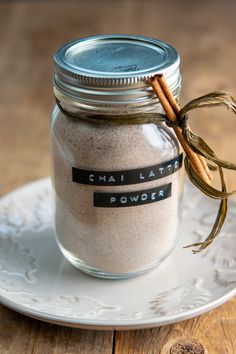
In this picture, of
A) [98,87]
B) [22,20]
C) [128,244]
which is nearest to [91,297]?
[128,244]

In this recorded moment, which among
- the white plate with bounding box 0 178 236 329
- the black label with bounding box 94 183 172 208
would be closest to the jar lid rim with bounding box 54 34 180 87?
the black label with bounding box 94 183 172 208

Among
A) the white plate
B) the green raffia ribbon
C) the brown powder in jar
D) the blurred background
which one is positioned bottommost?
the blurred background

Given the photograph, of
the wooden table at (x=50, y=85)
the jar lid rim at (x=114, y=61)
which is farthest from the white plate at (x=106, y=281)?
the jar lid rim at (x=114, y=61)

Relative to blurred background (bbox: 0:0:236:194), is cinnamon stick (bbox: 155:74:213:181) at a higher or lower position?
higher

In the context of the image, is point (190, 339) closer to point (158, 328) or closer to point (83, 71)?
point (158, 328)

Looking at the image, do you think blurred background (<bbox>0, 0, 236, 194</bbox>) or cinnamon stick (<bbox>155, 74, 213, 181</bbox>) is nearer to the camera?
cinnamon stick (<bbox>155, 74, 213, 181</bbox>)

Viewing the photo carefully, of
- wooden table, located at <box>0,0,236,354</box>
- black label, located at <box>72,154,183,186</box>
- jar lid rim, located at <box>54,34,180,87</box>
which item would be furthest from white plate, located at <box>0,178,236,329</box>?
jar lid rim, located at <box>54,34,180,87</box>

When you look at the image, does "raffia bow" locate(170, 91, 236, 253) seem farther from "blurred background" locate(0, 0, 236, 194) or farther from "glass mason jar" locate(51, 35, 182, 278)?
"blurred background" locate(0, 0, 236, 194)

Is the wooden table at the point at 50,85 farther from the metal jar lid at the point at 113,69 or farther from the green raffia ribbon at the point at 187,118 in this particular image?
the metal jar lid at the point at 113,69
